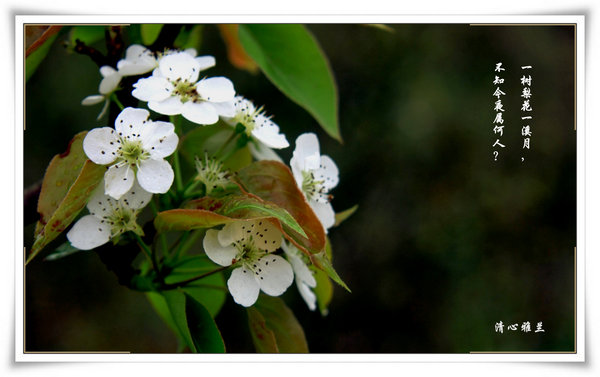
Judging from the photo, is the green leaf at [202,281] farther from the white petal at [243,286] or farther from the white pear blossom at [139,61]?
the white pear blossom at [139,61]

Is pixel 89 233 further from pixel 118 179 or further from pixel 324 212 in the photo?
pixel 324 212

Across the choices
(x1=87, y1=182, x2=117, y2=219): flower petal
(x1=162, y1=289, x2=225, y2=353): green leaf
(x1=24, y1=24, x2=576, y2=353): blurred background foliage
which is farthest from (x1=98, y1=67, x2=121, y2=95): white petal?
(x1=24, y1=24, x2=576, y2=353): blurred background foliage

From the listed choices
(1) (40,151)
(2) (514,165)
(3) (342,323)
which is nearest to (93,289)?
(1) (40,151)

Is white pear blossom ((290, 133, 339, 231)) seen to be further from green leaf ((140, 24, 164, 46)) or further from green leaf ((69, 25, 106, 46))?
green leaf ((69, 25, 106, 46))

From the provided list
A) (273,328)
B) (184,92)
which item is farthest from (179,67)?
(273,328)
